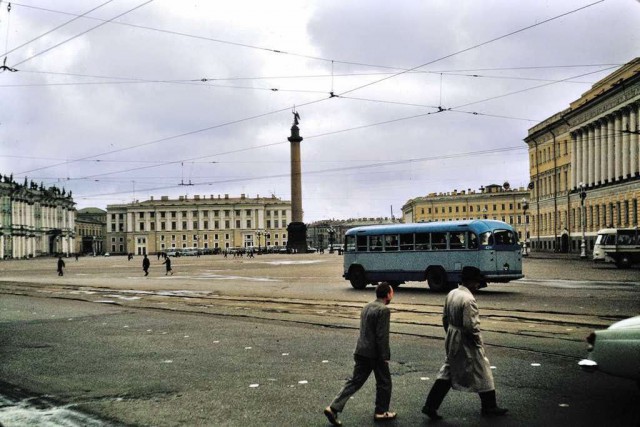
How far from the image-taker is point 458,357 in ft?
23.6

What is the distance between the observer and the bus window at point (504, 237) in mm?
23844

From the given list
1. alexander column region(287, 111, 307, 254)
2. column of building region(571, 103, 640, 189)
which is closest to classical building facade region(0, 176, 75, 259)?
alexander column region(287, 111, 307, 254)

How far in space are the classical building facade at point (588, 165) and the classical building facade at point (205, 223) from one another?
10105cm

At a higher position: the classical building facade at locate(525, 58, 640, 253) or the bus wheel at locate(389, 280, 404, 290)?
the classical building facade at locate(525, 58, 640, 253)

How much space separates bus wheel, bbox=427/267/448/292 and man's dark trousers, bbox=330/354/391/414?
1773 cm

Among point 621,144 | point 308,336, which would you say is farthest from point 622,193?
point 308,336

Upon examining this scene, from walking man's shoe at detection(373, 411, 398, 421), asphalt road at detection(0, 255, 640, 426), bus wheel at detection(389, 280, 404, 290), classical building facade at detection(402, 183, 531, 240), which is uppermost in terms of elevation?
classical building facade at detection(402, 183, 531, 240)

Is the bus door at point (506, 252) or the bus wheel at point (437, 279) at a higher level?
the bus door at point (506, 252)

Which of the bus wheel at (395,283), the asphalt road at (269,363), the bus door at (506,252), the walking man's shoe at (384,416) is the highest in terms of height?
the bus door at (506,252)

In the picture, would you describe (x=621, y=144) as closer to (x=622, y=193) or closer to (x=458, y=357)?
(x=622, y=193)

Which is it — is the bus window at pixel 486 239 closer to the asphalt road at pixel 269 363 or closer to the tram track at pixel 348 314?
the asphalt road at pixel 269 363

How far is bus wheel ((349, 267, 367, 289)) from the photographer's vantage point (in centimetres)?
2744

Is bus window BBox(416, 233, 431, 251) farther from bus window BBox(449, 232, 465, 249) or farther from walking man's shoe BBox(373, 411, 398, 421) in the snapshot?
walking man's shoe BBox(373, 411, 398, 421)

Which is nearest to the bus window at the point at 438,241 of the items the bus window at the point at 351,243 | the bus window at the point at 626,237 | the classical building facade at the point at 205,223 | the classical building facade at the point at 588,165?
the bus window at the point at 351,243
